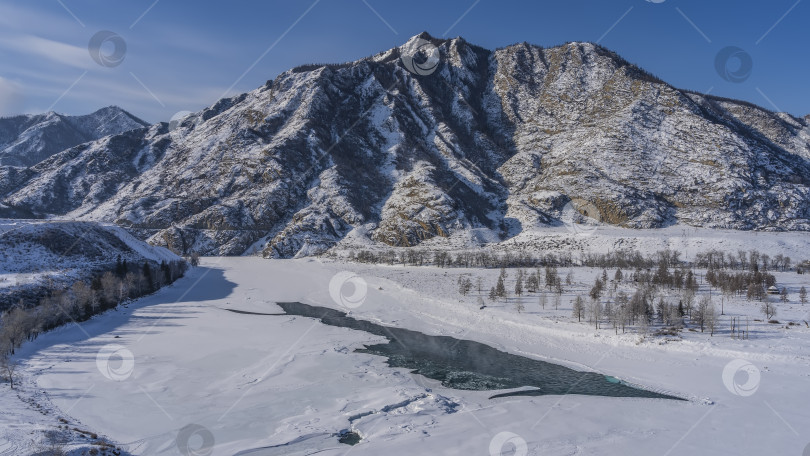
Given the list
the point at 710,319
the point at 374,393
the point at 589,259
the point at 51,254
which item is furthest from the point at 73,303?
the point at 589,259

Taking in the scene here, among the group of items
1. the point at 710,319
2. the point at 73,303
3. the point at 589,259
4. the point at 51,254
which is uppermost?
the point at 51,254

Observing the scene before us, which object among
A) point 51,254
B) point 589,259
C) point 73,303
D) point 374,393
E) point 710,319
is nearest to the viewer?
point 374,393

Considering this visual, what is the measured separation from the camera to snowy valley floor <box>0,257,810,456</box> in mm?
26797

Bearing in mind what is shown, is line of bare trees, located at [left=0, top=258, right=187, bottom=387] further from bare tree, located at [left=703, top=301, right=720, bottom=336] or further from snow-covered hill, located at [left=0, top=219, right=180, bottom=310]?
bare tree, located at [left=703, top=301, right=720, bottom=336]

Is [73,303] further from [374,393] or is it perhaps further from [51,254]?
[374,393]

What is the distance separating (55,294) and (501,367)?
62.3 m

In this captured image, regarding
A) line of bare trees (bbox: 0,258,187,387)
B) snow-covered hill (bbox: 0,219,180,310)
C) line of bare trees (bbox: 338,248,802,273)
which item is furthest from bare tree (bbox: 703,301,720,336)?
snow-covered hill (bbox: 0,219,180,310)

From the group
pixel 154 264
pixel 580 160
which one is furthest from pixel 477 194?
pixel 154 264

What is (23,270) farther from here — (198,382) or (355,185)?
(355,185)

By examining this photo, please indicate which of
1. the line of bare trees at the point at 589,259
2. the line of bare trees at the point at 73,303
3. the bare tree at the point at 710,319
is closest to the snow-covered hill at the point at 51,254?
the line of bare trees at the point at 73,303

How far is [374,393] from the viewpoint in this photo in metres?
35.4

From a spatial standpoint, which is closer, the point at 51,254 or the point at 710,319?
the point at 710,319

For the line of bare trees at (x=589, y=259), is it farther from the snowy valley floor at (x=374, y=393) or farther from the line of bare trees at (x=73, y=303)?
the line of bare trees at (x=73, y=303)

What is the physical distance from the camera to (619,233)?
479ft
